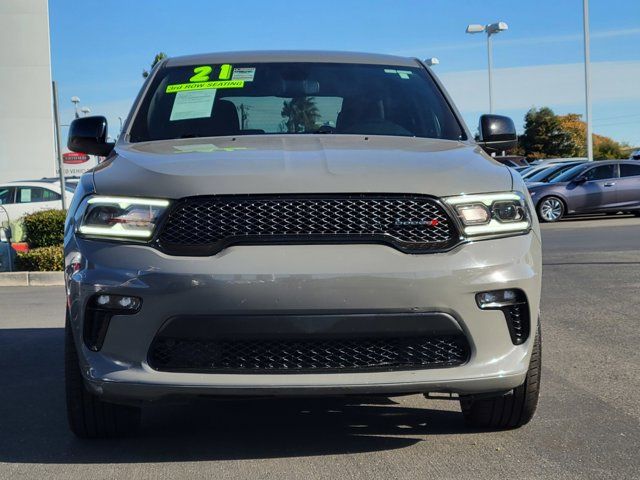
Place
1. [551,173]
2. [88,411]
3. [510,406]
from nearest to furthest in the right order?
1. [88,411]
2. [510,406]
3. [551,173]

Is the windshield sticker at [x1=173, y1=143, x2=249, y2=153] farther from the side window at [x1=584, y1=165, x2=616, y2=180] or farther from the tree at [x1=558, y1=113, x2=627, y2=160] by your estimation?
the tree at [x1=558, y1=113, x2=627, y2=160]

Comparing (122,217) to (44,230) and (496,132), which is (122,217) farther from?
(44,230)

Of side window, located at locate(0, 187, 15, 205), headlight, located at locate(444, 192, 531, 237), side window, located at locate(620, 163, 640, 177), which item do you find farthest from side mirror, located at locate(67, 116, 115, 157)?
side window, located at locate(620, 163, 640, 177)

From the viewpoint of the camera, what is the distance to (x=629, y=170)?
2116 cm

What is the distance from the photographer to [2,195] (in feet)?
63.9

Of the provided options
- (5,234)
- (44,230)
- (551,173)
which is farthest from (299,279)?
(551,173)

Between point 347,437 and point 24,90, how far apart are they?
27.0 metres

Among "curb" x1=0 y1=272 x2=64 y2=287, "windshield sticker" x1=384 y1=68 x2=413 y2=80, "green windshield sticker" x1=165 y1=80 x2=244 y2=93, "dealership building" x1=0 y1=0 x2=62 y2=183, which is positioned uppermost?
"dealership building" x1=0 y1=0 x2=62 y2=183

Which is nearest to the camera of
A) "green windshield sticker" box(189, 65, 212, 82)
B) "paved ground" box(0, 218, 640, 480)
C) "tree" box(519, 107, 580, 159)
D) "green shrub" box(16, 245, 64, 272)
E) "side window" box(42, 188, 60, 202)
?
"paved ground" box(0, 218, 640, 480)

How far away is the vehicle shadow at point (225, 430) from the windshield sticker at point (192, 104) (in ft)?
5.27

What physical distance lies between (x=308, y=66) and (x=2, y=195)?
52.0 feet

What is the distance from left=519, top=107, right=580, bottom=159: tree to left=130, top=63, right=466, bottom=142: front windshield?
64043mm

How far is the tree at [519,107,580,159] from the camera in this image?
221ft

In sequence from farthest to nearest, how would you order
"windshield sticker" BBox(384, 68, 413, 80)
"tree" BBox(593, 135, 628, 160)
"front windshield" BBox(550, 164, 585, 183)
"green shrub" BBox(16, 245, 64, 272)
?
"tree" BBox(593, 135, 628, 160) → "front windshield" BBox(550, 164, 585, 183) → "green shrub" BBox(16, 245, 64, 272) → "windshield sticker" BBox(384, 68, 413, 80)
